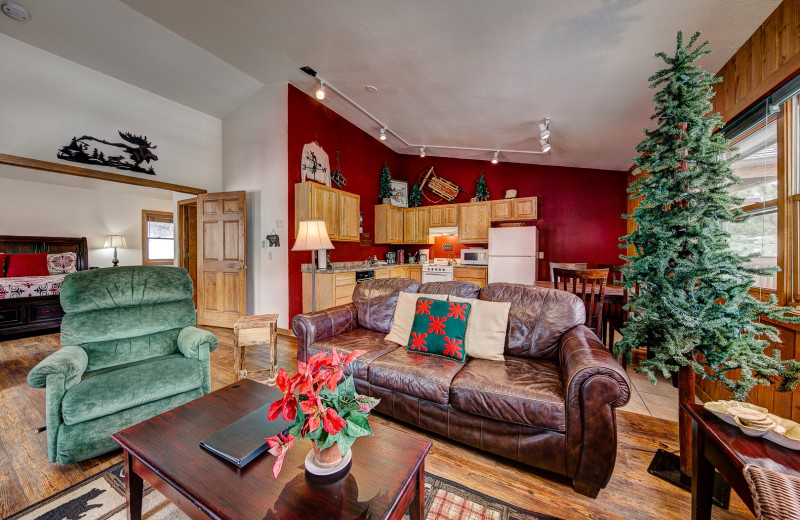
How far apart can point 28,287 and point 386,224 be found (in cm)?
546

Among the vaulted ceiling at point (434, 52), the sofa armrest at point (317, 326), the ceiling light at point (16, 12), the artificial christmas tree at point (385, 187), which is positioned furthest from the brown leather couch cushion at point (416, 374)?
the ceiling light at point (16, 12)

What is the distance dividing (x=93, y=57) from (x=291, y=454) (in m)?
5.23

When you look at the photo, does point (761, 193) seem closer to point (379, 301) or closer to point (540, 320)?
point (540, 320)

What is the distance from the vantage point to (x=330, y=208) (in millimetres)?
4574

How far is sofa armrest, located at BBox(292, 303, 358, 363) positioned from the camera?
2.27m

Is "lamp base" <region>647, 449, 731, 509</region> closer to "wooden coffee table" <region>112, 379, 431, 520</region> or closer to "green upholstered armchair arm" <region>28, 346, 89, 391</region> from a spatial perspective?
"wooden coffee table" <region>112, 379, 431, 520</region>

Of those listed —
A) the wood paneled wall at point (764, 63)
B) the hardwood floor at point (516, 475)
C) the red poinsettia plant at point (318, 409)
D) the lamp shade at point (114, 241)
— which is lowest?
the hardwood floor at point (516, 475)

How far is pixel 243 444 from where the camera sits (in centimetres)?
111

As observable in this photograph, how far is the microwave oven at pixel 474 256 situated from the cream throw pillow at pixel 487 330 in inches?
131

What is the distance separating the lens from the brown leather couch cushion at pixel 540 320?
77.5 inches

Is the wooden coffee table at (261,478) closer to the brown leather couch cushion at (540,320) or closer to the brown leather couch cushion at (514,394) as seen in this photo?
the brown leather couch cushion at (514,394)

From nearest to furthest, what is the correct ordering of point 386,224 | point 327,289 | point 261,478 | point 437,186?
point 261,478 < point 327,289 < point 386,224 < point 437,186

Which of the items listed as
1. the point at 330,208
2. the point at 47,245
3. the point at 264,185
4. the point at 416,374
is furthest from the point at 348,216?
the point at 47,245

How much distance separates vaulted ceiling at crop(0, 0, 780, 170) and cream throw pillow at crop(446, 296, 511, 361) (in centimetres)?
202
